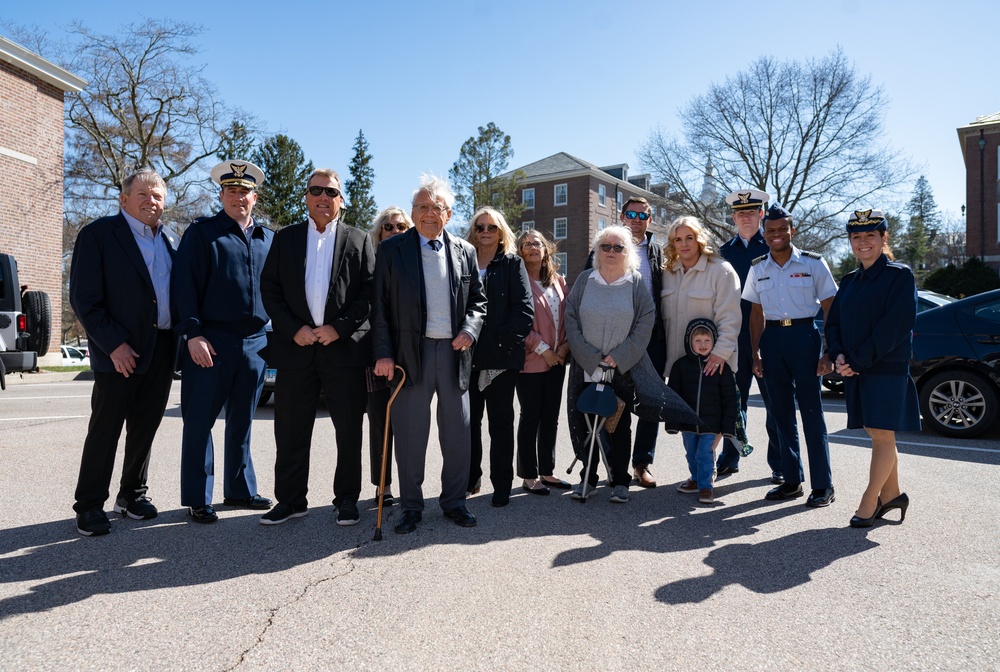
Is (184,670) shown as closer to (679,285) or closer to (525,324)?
(525,324)

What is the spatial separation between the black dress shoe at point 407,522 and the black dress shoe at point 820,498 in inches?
108

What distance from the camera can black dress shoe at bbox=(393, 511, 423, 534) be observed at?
411 cm

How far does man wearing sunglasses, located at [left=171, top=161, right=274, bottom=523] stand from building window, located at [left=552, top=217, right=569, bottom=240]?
46.2m

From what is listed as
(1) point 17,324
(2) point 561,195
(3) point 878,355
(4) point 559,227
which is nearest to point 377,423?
(3) point 878,355

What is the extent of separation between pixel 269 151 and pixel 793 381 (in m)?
36.9

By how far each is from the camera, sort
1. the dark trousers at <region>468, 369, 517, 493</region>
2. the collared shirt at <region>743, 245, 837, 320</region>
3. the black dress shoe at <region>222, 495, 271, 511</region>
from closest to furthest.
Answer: the black dress shoe at <region>222, 495, 271, 511</region>, the dark trousers at <region>468, 369, 517, 493</region>, the collared shirt at <region>743, 245, 837, 320</region>

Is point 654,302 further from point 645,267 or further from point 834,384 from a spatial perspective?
point 834,384

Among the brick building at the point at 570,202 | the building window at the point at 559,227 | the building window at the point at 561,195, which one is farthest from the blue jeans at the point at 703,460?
the building window at the point at 561,195

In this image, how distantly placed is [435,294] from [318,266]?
77 cm

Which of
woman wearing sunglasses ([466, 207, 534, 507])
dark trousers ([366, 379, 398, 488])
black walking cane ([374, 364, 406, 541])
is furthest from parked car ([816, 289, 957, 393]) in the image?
black walking cane ([374, 364, 406, 541])

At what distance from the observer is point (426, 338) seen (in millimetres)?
4363

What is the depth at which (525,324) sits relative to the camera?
474 centimetres

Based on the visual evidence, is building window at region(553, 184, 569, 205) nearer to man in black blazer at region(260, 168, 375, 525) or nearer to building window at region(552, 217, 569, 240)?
building window at region(552, 217, 569, 240)

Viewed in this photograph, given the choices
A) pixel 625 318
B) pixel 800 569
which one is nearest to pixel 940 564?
pixel 800 569
